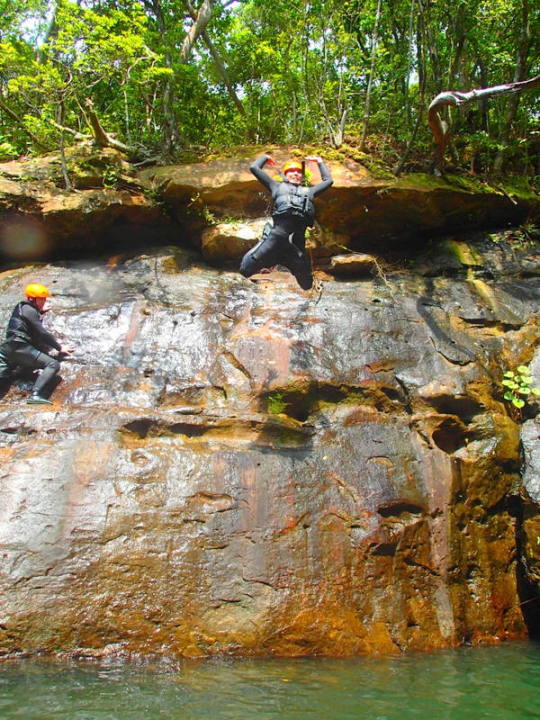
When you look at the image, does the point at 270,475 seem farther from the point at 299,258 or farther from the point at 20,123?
the point at 20,123

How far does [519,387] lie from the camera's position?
26.4 feet

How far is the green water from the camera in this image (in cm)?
404

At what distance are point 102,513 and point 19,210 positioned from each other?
648 cm

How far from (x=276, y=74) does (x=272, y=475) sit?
1031 cm

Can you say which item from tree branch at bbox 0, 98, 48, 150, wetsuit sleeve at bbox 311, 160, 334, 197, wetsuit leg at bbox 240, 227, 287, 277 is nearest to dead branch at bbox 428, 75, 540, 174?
wetsuit sleeve at bbox 311, 160, 334, 197

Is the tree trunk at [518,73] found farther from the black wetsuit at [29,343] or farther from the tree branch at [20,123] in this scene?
the tree branch at [20,123]

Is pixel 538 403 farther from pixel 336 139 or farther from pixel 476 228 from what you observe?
pixel 336 139

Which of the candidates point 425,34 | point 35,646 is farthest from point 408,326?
point 35,646

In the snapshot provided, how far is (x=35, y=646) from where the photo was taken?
5.36m

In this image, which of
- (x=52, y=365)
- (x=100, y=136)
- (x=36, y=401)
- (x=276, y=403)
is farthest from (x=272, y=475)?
(x=100, y=136)

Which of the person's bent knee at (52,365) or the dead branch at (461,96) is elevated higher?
the dead branch at (461,96)

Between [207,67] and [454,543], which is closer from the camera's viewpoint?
[454,543]

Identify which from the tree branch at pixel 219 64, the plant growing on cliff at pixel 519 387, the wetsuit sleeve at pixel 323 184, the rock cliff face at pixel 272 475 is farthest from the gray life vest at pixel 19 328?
the tree branch at pixel 219 64

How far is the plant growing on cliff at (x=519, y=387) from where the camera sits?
7.89 m
